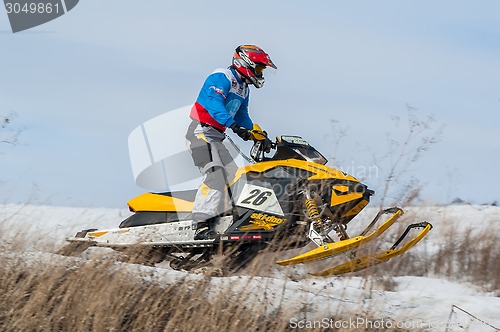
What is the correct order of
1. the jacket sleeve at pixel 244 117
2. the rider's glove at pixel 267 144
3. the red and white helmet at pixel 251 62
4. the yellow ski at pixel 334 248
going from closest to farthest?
the yellow ski at pixel 334 248
the rider's glove at pixel 267 144
the red and white helmet at pixel 251 62
the jacket sleeve at pixel 244 117

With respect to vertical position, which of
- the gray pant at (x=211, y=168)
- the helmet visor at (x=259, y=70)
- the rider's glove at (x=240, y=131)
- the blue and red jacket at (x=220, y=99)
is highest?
the helmet visor at (x=259, y=70)

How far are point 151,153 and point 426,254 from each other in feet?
12.7

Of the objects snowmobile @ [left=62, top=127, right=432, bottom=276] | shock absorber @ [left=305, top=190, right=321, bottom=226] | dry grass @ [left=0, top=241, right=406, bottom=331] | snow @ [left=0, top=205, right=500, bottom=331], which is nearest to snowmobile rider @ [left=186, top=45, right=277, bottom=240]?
snowmobile @ [left=62, top=127, right=432, bottom=276]

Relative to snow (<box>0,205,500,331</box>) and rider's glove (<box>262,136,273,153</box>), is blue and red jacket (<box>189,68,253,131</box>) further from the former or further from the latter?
snow (<box>0,205,500,331</box>)

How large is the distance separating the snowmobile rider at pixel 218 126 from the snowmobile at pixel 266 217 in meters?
0.11

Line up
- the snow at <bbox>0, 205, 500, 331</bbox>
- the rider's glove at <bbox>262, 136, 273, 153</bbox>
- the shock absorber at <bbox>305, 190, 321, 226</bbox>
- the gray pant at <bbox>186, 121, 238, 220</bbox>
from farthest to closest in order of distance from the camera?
1. the rider's glove at <bbox>262, 136, 273, 153</bbox>
2. the gray pant at <bbox>186, 121, 238, 220</bbox>
3. the shock absorber at <bbox>305, 190, 321, 226</bbox>
4. the snow at <bbox>0, 205, 500, 331</bbox>

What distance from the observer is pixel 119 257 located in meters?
5.73

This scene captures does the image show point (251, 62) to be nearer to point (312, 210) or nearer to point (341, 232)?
point (312, 210)

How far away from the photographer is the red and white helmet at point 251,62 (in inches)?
302

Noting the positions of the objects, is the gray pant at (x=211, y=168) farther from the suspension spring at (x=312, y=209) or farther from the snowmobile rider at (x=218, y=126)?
the suspension spring at (x=312, y=209)

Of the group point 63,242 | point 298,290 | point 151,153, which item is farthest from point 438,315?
point 63,242

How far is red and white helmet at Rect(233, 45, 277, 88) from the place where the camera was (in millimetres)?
7680

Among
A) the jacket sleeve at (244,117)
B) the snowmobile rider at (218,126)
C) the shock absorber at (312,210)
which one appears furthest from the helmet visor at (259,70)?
the shock absorber at (312,210)

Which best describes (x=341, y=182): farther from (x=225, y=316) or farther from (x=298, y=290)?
(x=225, y=316)
